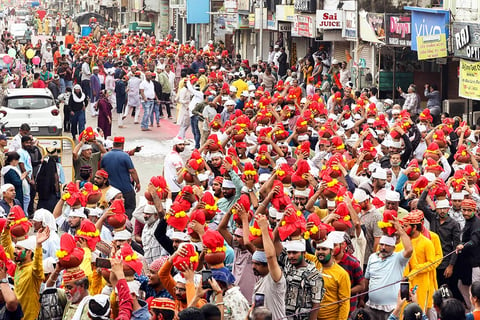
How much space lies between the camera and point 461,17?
940 inches

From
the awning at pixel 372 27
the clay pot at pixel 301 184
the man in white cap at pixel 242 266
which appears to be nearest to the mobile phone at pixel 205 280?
the man in white cap at pixel 242 266

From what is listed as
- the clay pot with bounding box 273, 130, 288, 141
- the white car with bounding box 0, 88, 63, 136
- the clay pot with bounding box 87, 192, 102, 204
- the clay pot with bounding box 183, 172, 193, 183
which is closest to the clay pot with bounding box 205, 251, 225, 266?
the clay pot with bounding box 87, 192, 102, 204

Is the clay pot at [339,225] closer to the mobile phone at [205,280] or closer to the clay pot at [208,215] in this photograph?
the clay pot at [208,215]

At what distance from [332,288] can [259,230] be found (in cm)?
85

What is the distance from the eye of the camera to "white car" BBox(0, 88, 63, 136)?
2391cm

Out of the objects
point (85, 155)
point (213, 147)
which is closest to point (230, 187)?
point (213, 147)

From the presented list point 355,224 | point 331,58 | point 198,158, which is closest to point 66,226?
point 198,158

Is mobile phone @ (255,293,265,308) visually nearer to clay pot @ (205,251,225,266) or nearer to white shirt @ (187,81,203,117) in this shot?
clay pot @ (205,251,225,266)

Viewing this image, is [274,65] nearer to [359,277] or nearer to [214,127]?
[214,127]

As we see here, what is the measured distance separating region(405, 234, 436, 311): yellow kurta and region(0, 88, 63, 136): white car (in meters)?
14.9

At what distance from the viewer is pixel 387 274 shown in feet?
31.6

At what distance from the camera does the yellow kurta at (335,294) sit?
922 centimetres

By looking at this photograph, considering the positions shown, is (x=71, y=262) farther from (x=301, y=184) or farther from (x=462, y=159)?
(x=462, y=159)

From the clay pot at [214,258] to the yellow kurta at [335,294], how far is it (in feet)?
3.47
